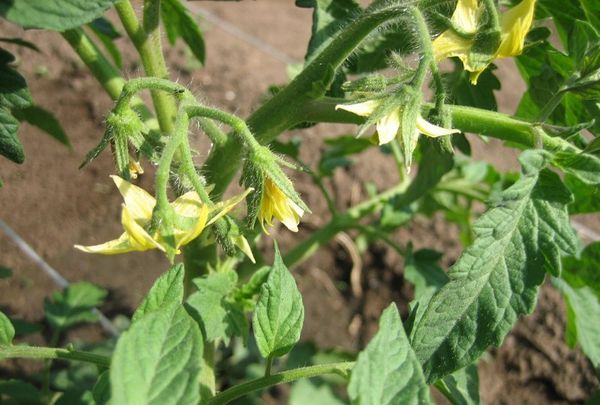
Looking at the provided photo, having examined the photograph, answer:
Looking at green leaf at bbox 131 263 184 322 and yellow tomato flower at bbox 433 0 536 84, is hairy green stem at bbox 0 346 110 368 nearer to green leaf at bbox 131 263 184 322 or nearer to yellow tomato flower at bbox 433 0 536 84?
green leaf at bbox 131 263 184 322

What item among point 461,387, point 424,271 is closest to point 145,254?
point 424,271

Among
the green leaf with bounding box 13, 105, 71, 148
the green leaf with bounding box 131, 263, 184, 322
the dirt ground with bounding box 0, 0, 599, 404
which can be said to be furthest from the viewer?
the dirt ground with bounding box 0, 0, 599, 404

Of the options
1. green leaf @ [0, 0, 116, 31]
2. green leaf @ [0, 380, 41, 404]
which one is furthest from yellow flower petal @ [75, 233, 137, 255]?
green leaf @ [0, 380, 41, 404]

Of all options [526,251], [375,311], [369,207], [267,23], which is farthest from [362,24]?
[267,23]

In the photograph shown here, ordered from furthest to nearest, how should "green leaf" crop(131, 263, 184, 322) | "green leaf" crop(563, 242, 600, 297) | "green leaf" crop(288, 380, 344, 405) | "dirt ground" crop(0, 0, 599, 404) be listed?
"dirt ground" crop(0, 0, 599, 404)
"green leaf" crop(288, 380, 344, 405)
"green leaf" crop(563, 242, 600, 297)
"green leaf" crop(131, 263, 184, 322)

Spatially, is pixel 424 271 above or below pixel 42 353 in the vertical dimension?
below

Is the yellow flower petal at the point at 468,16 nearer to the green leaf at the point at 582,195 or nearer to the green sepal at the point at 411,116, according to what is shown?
the green sepal at the point at 411,116

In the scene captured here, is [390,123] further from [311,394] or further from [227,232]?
[311,394]
